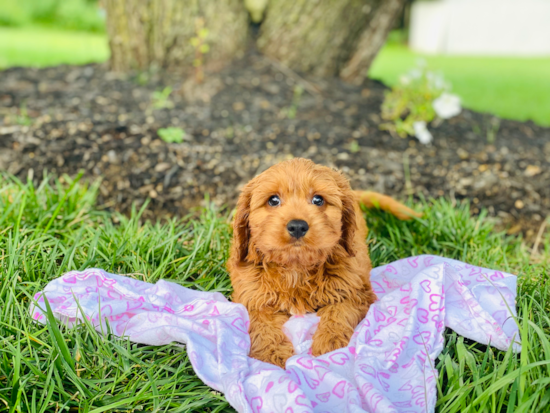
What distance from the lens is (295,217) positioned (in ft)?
7.52

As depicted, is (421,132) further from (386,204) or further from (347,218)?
(347,218)

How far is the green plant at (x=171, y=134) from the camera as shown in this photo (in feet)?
15.7

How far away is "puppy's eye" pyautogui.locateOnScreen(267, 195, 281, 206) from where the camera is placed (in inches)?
97.0

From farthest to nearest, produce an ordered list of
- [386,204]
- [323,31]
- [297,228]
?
[323,31] < [386,204] < [297,228]

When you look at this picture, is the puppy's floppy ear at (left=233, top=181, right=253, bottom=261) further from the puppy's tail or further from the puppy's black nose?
the puppy's tail

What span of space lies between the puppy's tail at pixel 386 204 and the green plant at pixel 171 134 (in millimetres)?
1938

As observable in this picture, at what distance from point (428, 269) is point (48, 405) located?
6.64 feet

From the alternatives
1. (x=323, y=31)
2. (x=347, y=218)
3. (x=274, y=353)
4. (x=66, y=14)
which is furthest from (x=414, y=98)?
(x=66, y=14)

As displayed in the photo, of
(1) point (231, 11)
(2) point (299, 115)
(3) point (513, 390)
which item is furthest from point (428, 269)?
(1) point (231, 11)

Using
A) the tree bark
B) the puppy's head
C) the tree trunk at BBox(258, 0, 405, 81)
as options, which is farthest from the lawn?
the puppy's head

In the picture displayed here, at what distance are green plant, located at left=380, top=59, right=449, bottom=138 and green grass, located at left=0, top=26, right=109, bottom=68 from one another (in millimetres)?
5774

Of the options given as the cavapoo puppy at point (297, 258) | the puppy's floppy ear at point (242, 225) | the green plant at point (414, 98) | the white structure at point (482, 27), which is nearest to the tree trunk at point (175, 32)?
the green plant at point (414, 98)

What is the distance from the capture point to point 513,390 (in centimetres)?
210

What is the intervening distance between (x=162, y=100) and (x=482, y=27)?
14.2 metres
